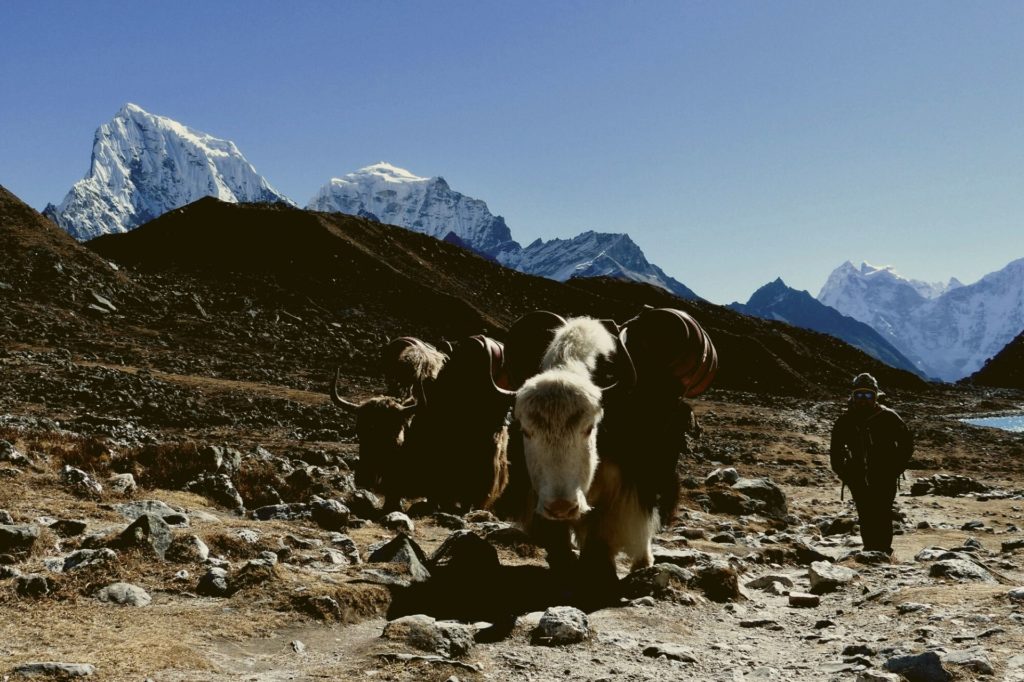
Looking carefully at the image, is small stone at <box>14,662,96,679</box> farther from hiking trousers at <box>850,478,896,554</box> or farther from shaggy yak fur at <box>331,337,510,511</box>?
hiking trousers at <box>850,478,896,554</box>

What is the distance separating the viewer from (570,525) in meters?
5.73

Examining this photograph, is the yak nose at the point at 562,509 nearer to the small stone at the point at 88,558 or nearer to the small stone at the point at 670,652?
the small stone at the point at 670,652

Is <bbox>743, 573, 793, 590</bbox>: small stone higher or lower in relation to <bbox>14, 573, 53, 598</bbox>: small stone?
lower

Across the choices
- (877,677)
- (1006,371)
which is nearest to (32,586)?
(877,677)

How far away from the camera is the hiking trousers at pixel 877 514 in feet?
26.7

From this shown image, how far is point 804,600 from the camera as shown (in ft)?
17.5

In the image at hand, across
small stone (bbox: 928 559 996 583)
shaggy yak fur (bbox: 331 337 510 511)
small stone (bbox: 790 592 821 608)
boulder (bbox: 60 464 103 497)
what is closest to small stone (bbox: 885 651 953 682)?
small stone (bbox: 790 592 821 608)

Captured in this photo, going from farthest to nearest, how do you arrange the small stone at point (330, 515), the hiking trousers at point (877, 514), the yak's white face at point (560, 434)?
the hiking trousers at point (877, 514) → the small stone at point (330, 515) → the yak's white face at point (560, 434)

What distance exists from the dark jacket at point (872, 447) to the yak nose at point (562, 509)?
4690mm

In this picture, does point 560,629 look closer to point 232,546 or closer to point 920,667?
point 920,667

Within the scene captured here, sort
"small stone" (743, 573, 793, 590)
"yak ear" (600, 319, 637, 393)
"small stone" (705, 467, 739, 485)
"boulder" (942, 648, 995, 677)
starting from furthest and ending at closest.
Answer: "small stone" (705, 467, 739, 485)
"small stone" (743, 573, 793, 590)
"yak ear" (600, 319, 637, 393)
"boulder" (942, 648, 995, 677)

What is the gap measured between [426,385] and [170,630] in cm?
635

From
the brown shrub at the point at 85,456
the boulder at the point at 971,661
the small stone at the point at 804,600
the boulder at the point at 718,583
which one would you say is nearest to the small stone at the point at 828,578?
the small stone at the point at 804,600

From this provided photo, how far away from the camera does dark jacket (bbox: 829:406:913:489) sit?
27.3 ft
